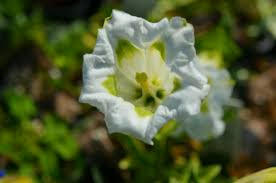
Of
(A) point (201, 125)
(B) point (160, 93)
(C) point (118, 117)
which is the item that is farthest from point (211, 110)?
(C) point (118, 117)

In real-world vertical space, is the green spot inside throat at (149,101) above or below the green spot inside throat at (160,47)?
below

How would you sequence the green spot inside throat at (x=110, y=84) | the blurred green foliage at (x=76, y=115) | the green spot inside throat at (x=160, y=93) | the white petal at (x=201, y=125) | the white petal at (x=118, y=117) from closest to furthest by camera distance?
the white petal at (x=118, y=117), the green spot inside throat at (x=110, y=84), the green spot inside throat at (x=160, y=93), the white petal at (x=201, y=125), the blurred green foliage at (x=76, y=115)

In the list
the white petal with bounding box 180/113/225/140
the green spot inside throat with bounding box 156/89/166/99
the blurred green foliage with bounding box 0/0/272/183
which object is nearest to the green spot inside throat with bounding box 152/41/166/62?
the green spot inside throat with bounding box 156/89/166/99

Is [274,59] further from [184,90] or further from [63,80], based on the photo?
[184,90]

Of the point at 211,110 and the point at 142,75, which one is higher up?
the point at 142,75

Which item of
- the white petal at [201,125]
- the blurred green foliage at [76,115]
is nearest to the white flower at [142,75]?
the blurred green foliage at [76,115]

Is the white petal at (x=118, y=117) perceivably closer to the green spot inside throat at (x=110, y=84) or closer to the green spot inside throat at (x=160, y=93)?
the green spot inside throat at (x=110, y=84)

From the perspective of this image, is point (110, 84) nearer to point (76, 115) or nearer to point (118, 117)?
point (118, 117)

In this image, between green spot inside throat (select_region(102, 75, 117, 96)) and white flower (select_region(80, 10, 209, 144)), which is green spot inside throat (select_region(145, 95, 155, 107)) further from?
green spot inside throat (select_region(102, 75, 117, 96))
